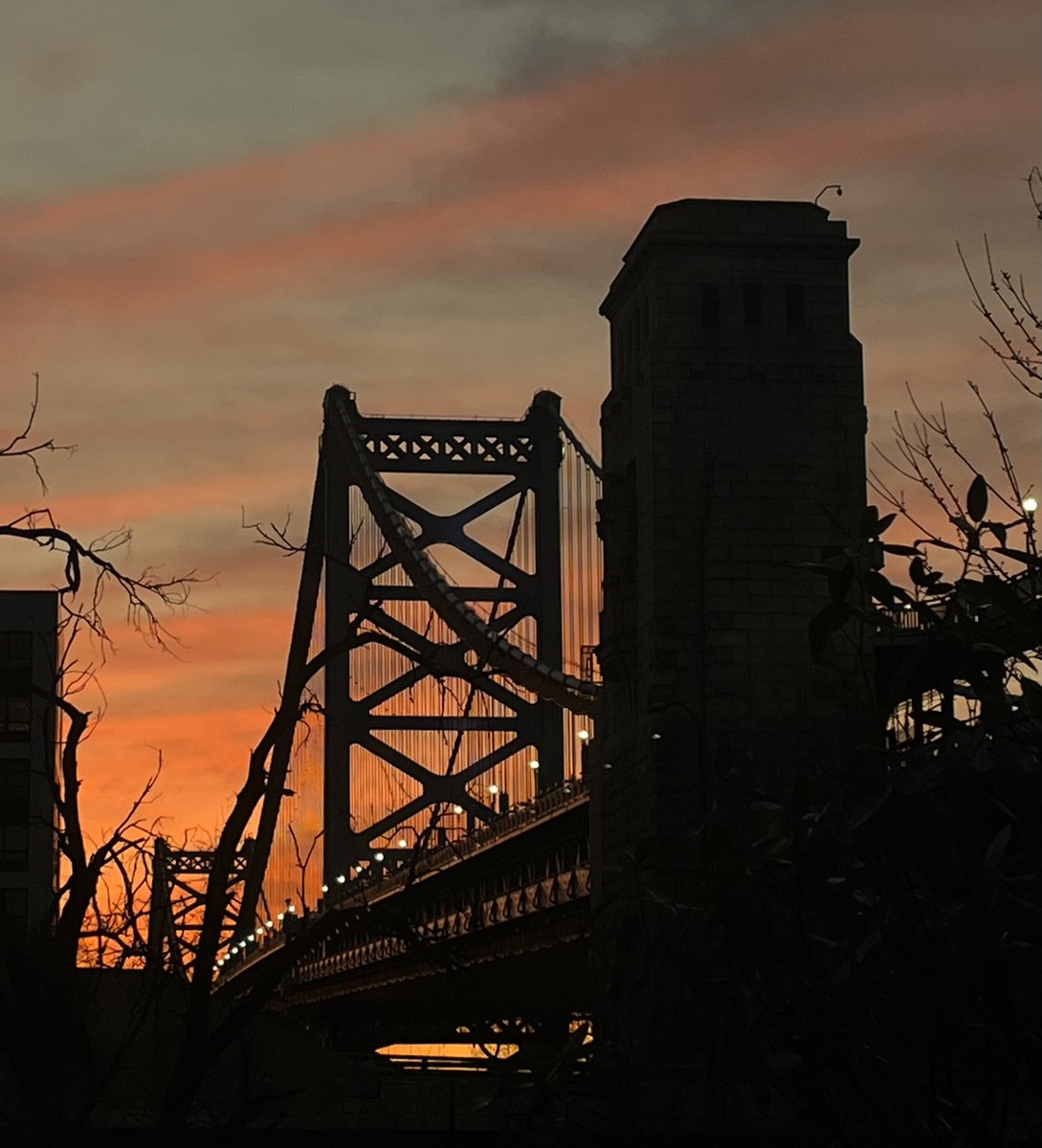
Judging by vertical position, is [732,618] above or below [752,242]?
below

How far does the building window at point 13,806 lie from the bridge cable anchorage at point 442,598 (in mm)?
12089

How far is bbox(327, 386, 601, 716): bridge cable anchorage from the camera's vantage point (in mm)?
58406

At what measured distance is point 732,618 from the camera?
37.5m

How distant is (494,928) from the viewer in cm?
5853

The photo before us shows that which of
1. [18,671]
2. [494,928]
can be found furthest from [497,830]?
[18,671]

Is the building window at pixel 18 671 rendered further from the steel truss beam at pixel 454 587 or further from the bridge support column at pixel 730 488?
the bridge support column at pixel 730 488

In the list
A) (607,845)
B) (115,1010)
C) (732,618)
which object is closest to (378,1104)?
(115,1010)

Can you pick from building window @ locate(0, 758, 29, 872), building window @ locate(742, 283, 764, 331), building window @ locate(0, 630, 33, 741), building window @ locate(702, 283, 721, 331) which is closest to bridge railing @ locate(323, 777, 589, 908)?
building window @ locate(0, 758, 29, 872)

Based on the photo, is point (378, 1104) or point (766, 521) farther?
point (766, 521)

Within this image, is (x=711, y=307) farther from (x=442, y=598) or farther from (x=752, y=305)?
(x=442, y=598)

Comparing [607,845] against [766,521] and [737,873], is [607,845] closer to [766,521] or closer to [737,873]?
[766,521]

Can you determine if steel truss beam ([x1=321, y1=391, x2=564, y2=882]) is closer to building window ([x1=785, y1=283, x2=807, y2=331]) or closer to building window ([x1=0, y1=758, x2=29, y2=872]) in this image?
building window ([x1=0, y1=758, x2=29, y2=872])

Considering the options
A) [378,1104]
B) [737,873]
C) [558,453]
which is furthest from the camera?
[558,453]

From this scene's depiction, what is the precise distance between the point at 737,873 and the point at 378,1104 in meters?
13.3
